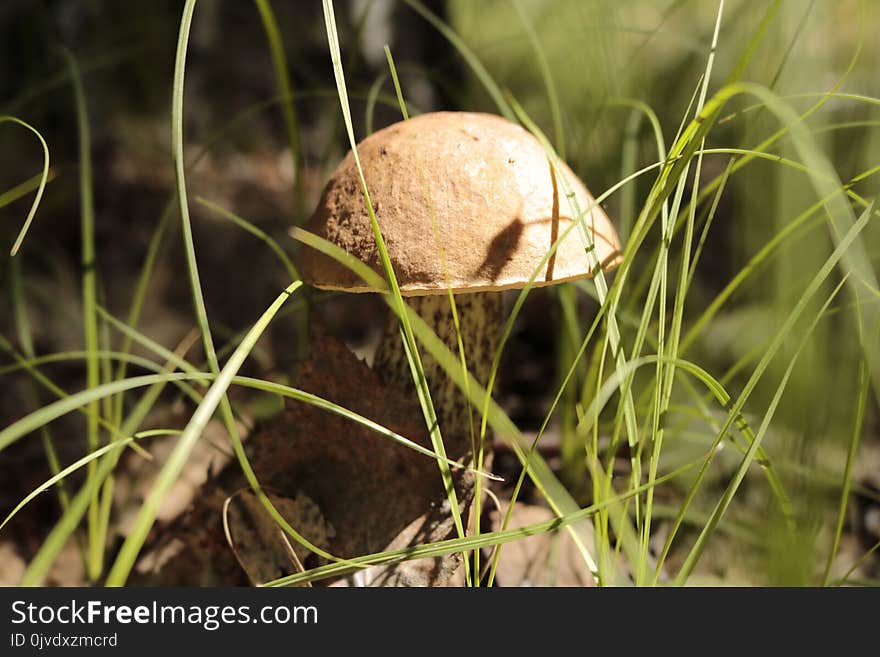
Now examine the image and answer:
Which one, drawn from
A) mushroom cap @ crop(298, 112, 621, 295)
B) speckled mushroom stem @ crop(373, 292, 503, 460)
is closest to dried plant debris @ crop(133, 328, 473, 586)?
speckled mushroom stem @ crop(373, 292, 503, 460)

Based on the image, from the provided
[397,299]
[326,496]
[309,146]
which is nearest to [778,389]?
[397,299]

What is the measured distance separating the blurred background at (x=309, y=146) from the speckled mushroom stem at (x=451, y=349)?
7.1 inches

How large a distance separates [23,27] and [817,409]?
150 cm

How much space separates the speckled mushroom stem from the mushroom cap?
129 mm

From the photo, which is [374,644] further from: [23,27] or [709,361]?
[23,27]

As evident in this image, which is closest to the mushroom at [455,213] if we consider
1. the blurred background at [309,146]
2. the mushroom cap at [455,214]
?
the mushroom cap at [455,214]

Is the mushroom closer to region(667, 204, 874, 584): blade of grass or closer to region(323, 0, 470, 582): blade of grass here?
region(323, 0, 470, 582): blade of grass

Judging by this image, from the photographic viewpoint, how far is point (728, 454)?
0.96m

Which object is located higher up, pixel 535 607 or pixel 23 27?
pixel 23 27

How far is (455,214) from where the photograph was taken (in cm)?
68

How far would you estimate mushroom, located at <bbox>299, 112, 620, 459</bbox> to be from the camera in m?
0.67

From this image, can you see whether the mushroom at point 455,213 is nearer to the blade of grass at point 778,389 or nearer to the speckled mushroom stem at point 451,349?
the speckled mushroom stem at point 451,349

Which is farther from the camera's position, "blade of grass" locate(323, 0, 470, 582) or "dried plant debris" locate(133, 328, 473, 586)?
"dried plant debris" locate(133, 328, 473, 586)

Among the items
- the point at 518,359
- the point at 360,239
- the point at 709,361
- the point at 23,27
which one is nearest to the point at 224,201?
the point at 23,27
